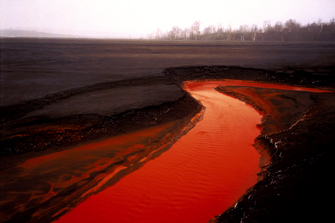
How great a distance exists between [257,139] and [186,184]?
2.78m

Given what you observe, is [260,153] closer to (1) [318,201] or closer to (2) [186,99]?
(1) [318,201]

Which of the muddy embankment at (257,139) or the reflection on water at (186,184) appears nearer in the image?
the muddy embankment at (257,139)

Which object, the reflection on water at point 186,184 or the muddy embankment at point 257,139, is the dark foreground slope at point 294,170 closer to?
the muddy embankment at point 257,139

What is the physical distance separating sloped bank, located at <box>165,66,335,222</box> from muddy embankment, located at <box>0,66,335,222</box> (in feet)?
0.04

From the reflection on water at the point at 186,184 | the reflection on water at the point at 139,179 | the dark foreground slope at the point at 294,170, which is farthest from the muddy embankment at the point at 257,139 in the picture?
the reflection on water at the point at 186,184

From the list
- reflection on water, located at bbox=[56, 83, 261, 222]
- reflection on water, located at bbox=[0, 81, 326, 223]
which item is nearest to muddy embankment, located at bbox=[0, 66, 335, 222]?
reflection on water, located at bbox=[0, 81, 326, 223]

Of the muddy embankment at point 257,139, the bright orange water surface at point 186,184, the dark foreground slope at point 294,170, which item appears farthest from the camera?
the bright orange water surface at point 186,184

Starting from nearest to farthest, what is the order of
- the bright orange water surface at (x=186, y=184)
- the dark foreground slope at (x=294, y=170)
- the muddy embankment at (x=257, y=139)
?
1. the dark foreground slope at (x=294, y=170)
2. the muddy embankment at (x=257, y=139)
3. the bright orange water surface at (x=186, y=184)

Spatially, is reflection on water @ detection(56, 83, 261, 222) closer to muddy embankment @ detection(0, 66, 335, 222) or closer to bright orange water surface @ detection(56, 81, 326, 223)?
bright orange water surface @ detection(56, 81, 326, 223)

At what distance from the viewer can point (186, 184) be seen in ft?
12.6

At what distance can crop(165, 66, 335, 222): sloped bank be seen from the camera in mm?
2643

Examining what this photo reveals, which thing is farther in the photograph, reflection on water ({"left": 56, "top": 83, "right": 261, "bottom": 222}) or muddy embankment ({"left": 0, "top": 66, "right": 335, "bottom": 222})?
reflection on water ({"left": 56, "top": 83, "right": 261, "bottom": 222})

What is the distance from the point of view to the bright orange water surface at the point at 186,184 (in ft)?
10.3

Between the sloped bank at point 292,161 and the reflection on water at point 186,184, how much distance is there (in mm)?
332
